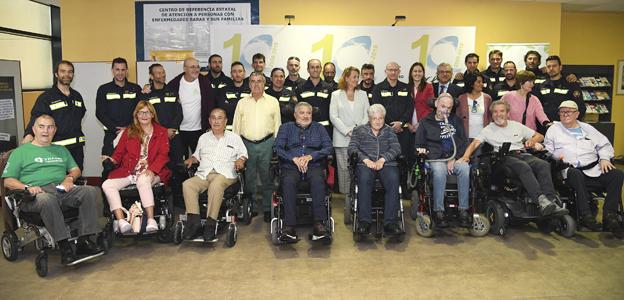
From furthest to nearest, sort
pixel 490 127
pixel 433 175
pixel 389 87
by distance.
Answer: pixel 389 87
pixel 490 127
pixel 433 175

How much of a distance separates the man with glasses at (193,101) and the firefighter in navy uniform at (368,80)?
176 centimetres

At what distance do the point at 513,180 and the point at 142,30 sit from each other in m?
5.59

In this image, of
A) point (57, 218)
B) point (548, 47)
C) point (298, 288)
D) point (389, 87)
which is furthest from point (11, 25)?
point (548, 47)

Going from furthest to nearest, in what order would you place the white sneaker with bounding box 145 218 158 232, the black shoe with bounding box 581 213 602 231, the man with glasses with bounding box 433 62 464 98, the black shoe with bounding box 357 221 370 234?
the man with glasses with bounding box 433 62 464 98 < the black shoe with bounding box 581 213 602 231 < the black shoe with bounding box 357 221 370 234 < the white sneaker with bounding box 145 218 158 232

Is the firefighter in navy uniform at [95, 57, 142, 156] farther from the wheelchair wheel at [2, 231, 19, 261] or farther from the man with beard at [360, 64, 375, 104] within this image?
the man with beard at [360, 64, 375, 104]

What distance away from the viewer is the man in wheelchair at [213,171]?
411 cm

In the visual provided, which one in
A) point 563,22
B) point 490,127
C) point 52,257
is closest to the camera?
point 52,257

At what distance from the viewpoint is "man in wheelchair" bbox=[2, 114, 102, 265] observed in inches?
139

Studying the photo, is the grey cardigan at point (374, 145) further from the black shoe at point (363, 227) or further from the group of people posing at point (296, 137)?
the black shoe at point (363, 227)

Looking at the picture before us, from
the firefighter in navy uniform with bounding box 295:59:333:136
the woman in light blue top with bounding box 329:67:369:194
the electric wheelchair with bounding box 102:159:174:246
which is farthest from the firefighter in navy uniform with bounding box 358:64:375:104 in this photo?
the electric wheelchair with bounding box 102:159:174:246

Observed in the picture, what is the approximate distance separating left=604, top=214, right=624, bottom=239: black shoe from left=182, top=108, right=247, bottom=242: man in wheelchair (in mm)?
3307

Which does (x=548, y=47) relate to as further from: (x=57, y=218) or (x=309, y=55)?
(x=57, y=218)

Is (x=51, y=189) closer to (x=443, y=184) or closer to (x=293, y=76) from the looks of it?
(x=293, y=76)

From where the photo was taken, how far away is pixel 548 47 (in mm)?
7316
